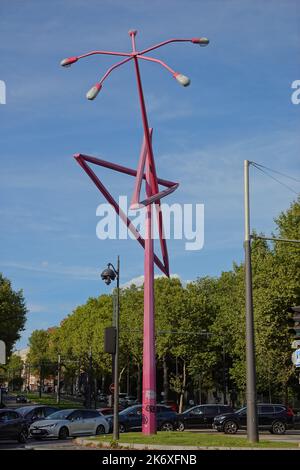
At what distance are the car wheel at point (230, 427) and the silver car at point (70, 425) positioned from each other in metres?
7.19

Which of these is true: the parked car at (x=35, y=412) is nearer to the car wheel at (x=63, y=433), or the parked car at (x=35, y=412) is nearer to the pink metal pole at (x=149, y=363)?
the car wheel at (x=63, y=433)

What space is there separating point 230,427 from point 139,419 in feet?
16.4

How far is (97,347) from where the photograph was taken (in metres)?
82.2

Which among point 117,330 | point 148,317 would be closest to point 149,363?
point 148,317

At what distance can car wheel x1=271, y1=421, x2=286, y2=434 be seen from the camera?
36406 mm

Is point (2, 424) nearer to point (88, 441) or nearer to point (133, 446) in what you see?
point (88, 441)

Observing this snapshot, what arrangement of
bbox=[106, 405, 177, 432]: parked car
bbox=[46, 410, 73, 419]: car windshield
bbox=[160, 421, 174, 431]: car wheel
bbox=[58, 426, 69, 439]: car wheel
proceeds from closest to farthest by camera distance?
bbox=[58, 426, 69, 439]: car wheel
bbox=[46, 410, 73, 419]: car windshield
bbox=[106, 405, 177, 432]: parked car
bbox=[160, 421, 174, 431]: car wheel

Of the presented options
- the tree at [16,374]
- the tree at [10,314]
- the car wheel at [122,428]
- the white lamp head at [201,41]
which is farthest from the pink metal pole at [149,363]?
the tree at [16,374]

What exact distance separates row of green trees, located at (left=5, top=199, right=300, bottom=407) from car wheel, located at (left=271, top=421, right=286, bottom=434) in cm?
1097

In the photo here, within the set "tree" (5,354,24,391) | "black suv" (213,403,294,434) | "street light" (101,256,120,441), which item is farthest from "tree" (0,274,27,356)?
Result: "tree" (5,354,24,391)

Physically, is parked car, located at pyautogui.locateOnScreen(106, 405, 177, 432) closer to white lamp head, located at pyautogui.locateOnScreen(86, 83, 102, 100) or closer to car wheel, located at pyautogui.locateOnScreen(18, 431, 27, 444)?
car wheel, located at pyautogui.locateOnScreen(18, 431, 27, 444)

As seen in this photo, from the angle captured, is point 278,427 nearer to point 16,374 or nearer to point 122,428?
point 122,428

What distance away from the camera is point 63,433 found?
1168 inches
